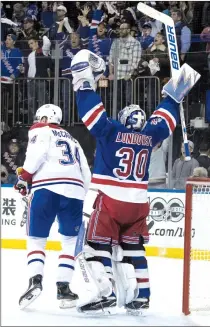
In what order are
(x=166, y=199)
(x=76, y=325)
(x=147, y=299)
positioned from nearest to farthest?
1. (x=76, y=325)
2. (x=147, y=299)
3. (x=166, y=199)

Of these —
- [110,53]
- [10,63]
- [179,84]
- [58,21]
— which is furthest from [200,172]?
[58,21]

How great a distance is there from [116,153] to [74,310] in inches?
37.0

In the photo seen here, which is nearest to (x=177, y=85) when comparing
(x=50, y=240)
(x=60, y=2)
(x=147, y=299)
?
(x=147, y=299)

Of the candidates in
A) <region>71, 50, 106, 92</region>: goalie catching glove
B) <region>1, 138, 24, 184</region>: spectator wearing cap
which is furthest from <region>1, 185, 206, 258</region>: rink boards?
<region>71, 50, 106, 92</region>: goalie catching glove

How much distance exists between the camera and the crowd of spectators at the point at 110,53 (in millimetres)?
8125

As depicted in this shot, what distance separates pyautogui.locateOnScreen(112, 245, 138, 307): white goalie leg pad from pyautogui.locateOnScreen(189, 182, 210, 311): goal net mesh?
1.37 feet

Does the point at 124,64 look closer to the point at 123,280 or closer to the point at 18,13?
the point at 18,13

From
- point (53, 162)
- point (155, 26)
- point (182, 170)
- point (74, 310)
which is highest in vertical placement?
point (155, 26)

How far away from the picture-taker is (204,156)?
7.86 metres

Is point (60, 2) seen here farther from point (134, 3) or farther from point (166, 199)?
point (166, 199)

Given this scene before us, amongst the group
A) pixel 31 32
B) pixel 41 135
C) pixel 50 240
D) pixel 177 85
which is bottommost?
pixel 50 240

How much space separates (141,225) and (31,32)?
5639 millimetres

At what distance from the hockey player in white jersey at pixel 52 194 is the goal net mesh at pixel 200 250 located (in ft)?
2.34

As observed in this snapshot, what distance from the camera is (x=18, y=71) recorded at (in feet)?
28.5
